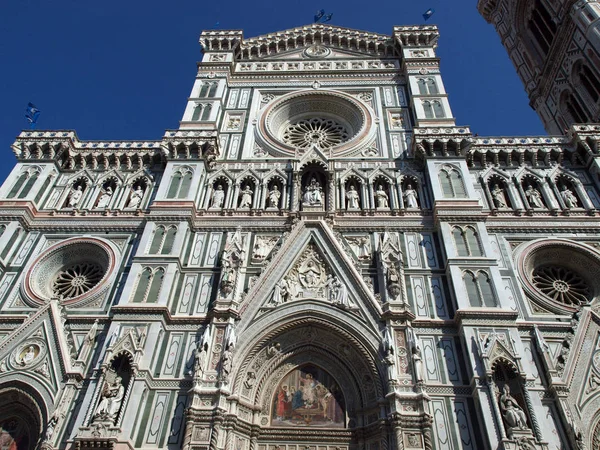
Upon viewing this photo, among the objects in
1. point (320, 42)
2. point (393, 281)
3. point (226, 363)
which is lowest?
point (226, 363)

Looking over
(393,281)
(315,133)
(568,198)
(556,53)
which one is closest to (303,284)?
(393,281)

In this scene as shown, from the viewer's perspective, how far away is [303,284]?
13.0 meters

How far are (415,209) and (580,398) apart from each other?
20.8ft

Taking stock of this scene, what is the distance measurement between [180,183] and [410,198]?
Answer: 6981mm

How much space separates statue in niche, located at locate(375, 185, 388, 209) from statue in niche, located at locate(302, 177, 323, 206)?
67.0 inches

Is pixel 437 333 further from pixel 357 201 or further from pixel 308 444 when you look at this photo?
pixel 357 201

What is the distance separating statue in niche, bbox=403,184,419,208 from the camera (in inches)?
593

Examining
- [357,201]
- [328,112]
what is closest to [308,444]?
A: [357,201]

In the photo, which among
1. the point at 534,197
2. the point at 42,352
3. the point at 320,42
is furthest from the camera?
the point at 320,42

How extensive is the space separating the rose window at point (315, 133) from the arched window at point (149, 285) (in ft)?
24.3

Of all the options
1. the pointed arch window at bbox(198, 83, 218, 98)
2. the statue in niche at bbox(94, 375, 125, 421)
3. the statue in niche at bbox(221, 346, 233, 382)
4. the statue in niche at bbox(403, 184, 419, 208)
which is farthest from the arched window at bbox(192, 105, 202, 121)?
the statue in niche at bbox(94, 375, 125, 421)

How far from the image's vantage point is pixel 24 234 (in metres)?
14.7

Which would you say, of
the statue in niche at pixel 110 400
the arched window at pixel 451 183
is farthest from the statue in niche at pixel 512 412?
the statue in niche at pixel 110 400

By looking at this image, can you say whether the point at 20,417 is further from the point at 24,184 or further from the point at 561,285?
the point at 561,285
